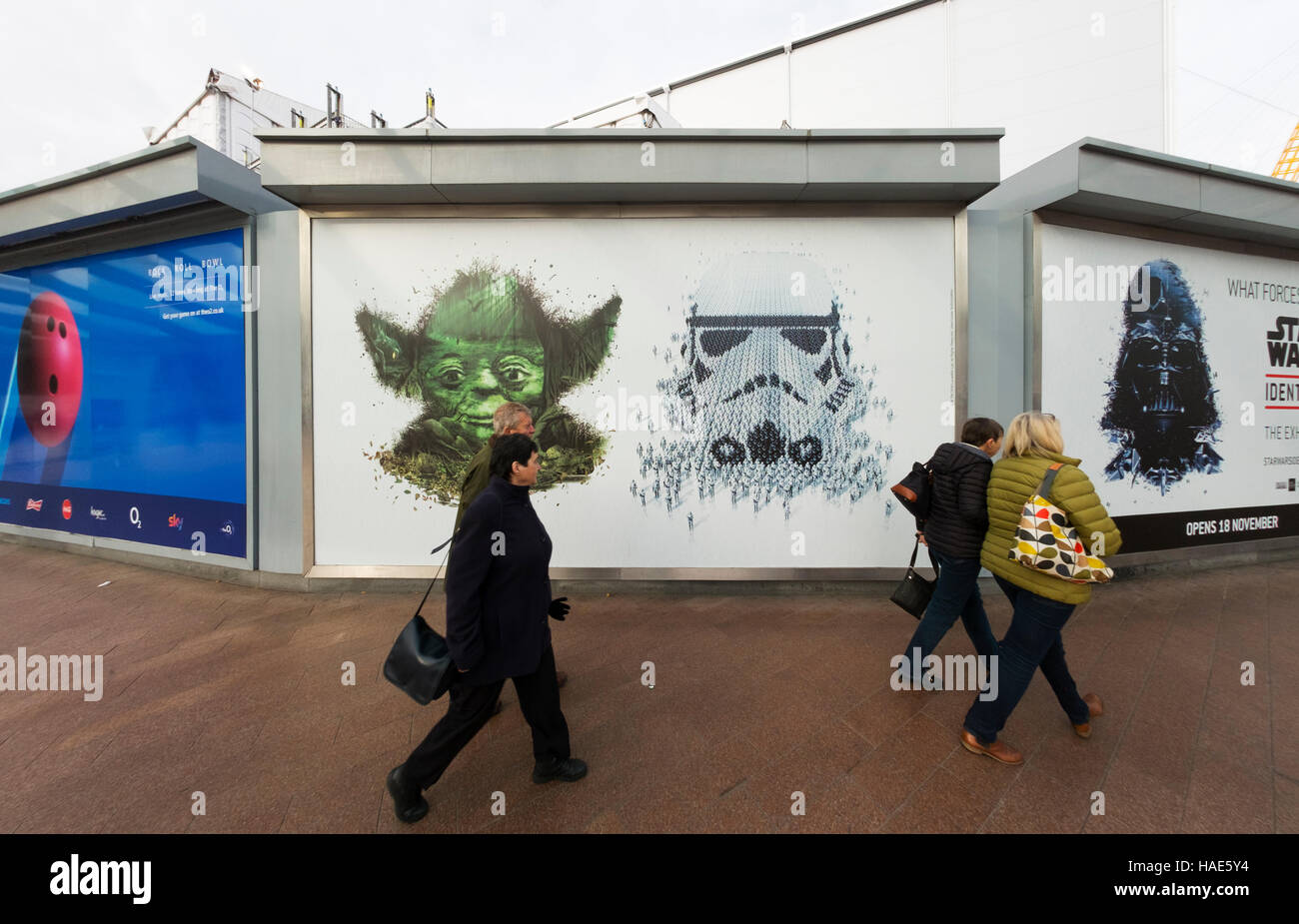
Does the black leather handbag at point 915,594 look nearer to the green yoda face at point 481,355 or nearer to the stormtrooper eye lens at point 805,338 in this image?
the stormtrooper eye lens at point 805,338

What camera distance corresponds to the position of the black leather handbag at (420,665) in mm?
1894

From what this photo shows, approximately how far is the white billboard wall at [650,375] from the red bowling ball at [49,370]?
423 centimetres

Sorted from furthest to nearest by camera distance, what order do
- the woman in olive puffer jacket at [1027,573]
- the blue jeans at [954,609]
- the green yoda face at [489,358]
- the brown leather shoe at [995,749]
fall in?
the green yoda face at [489,358], the blue jeans at [954,609], the brown leather shoe at [995,749], the woman in olive puffer jacket at [1027,573]

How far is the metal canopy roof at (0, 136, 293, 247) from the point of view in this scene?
4.40m

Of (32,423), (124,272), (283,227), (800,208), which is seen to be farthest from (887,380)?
(32,423)

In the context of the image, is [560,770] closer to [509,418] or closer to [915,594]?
[509,418]

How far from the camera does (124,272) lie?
17.7 ft

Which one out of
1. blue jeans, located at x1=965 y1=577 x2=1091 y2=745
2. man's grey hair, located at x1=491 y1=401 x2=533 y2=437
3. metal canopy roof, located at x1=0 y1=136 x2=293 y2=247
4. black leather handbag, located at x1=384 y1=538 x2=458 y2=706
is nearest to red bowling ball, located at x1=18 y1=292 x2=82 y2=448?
metal canopy roof, located at x1=0 y1=136 x2=293 y2=247

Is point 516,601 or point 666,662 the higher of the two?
point 516,601

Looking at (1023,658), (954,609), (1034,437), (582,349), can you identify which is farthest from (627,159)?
(1023,658)

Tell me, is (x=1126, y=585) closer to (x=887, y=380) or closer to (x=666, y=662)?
(x=887, y=380)

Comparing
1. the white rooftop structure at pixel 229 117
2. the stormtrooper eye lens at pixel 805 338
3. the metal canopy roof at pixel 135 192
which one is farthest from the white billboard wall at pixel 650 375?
the white rooftop structure at pixel 229 117

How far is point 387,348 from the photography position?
4.73m
